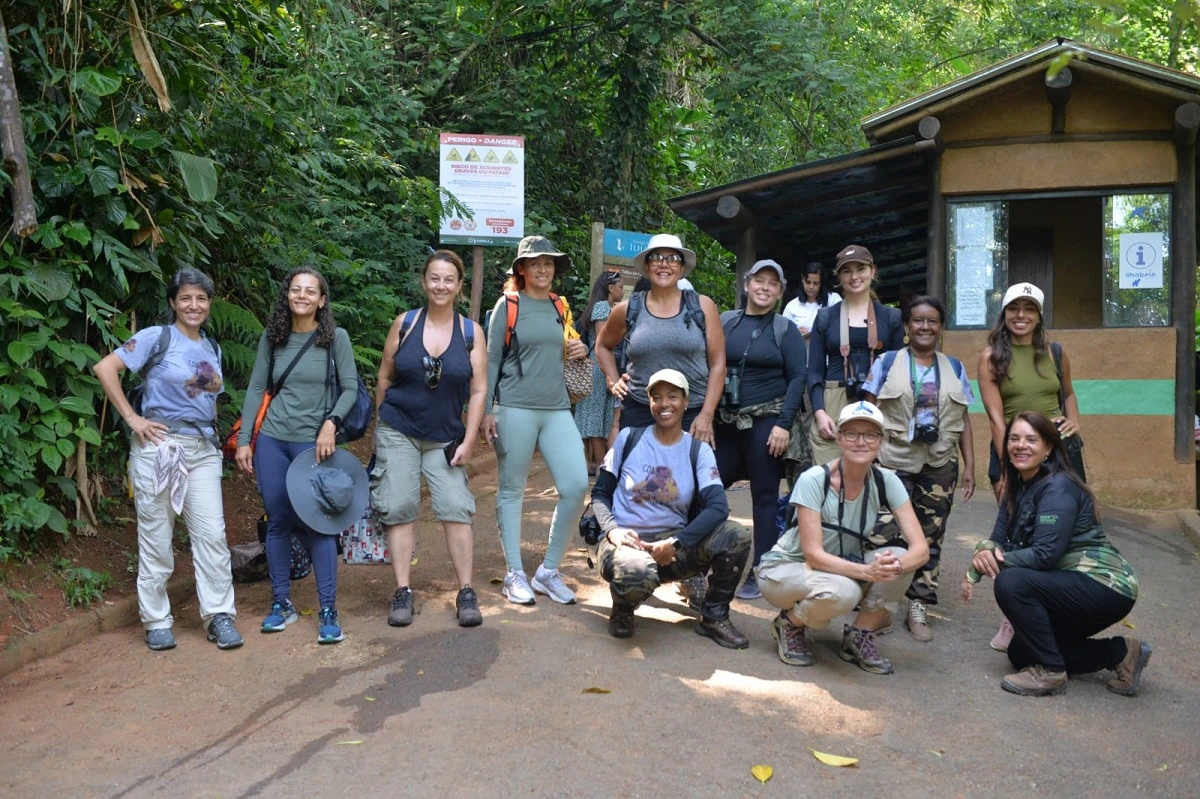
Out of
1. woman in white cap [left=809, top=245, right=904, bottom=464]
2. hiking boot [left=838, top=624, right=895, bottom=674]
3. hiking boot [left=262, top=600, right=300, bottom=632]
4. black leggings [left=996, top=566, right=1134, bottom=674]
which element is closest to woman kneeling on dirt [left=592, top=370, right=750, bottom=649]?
hiking boot [left=838, top=624, right=895, bottom=674]

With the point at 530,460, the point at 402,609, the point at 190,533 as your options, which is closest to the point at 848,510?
the point at 530,460

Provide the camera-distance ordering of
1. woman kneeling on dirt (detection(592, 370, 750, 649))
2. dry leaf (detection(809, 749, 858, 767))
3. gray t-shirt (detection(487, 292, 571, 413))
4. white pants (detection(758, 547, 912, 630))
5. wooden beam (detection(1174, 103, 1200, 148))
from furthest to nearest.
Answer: wooden beam (detection(1174, 103, 1200, 148))
gray t-shirt (detection(487, 292, 571, 413))
woman kneeling on dirt (detection(592, 370, 750, 649))
white pants (detection(758, 547, 912, 630))
dry leaf (detection(809, 749, 858, 767))

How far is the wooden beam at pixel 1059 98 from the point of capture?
9.51 metres

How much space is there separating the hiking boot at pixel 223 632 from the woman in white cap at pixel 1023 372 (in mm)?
3953

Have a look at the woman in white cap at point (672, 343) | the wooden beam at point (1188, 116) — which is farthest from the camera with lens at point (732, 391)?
the wooden beam at point (1188, 116)

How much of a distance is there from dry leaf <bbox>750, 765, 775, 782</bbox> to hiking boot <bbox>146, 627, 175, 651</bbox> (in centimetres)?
302

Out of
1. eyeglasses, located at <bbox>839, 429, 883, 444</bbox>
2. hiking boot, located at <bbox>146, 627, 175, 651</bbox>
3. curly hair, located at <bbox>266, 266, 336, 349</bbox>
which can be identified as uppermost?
curly hair, located at <bbox>266, 266, 336, 349</bbox>

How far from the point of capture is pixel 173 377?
18.0 ft

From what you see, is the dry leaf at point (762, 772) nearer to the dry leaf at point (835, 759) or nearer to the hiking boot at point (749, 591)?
the dry leaf at point (835, 759)

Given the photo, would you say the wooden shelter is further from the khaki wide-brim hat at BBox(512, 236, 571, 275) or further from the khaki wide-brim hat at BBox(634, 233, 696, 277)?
the khaki wide-brim hat at BBox(512, 236, 571, 275)

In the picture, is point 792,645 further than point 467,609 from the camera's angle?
No

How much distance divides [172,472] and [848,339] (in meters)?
3.57

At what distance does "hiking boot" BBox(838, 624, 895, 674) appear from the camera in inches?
203

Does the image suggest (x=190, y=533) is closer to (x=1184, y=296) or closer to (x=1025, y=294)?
(x=1025, y=294)
